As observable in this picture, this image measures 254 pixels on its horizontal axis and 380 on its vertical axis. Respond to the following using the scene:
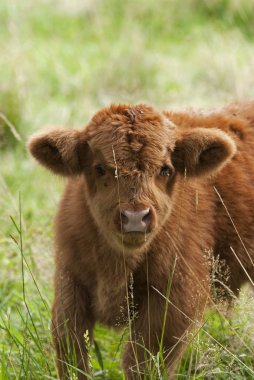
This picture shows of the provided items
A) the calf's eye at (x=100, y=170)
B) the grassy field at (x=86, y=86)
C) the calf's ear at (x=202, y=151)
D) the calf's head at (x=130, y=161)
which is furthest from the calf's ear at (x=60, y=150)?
the calf's ear at (x=202, y=151)

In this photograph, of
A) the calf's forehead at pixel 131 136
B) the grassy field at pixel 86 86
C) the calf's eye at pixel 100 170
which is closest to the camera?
the calf's forehead at pixel 131 136

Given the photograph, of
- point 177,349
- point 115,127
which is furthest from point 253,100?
point 177,349

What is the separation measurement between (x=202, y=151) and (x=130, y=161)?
57 centimetres

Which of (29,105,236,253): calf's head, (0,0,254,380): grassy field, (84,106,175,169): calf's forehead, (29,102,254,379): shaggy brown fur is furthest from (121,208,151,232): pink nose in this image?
(0,0,254,380): grassy field

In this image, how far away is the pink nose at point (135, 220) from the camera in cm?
475

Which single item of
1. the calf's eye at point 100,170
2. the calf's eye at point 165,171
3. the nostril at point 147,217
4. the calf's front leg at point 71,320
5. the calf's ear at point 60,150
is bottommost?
the calf's front leg at point 71,320

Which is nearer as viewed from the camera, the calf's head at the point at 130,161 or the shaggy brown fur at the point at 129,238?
the calf's head at the point at 130,161

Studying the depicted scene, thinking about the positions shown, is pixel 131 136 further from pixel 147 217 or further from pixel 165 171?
pixel 147 217

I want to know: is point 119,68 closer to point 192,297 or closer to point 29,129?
point 29,129

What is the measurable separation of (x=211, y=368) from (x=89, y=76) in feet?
23.7

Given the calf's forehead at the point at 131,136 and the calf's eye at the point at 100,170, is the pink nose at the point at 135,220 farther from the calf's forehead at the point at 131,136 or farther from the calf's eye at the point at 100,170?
the calf's eye at the point at 100,170

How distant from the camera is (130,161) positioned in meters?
5.01

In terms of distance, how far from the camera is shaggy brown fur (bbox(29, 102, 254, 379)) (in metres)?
5.08

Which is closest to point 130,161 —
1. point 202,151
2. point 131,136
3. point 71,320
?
point 131,136
